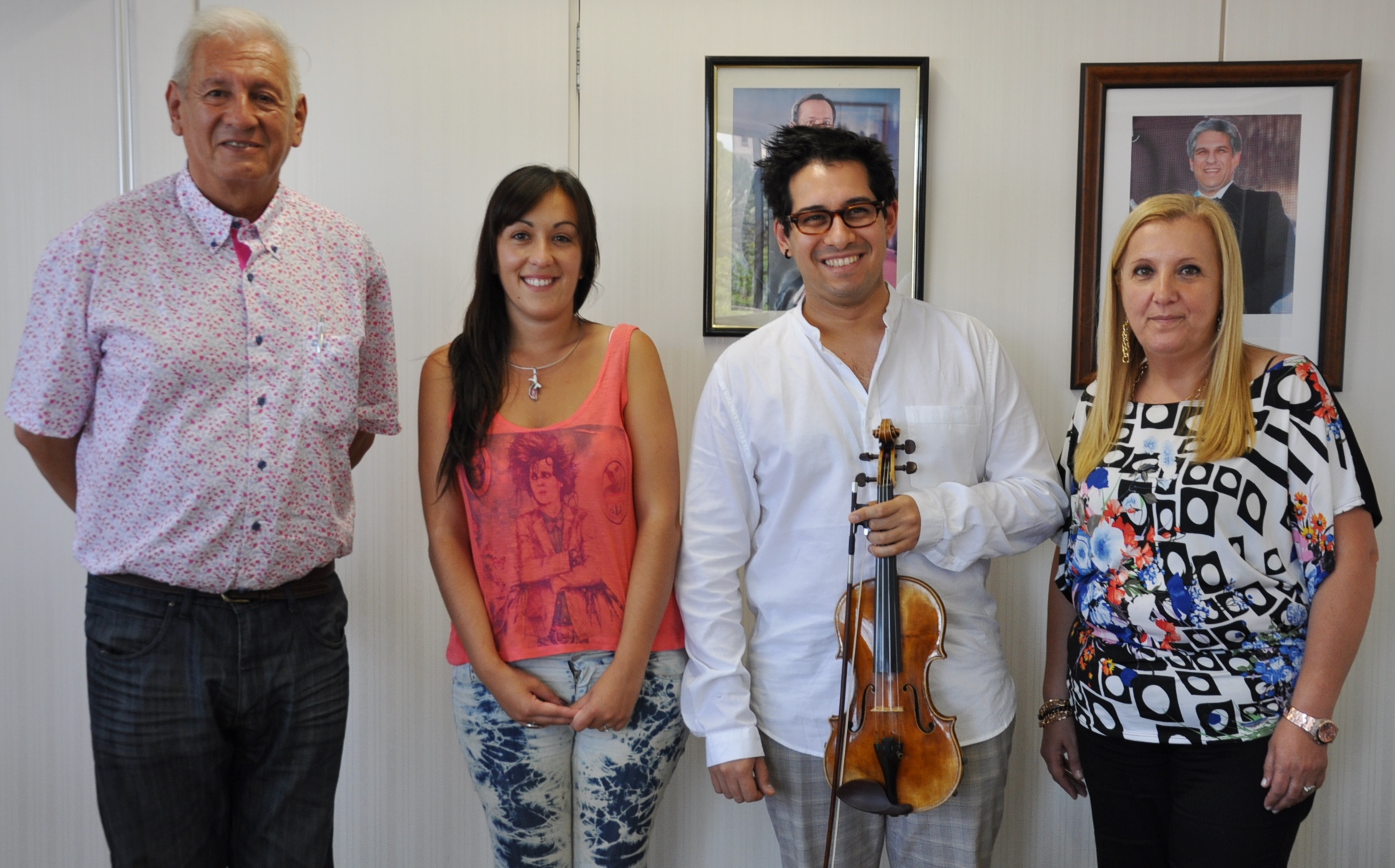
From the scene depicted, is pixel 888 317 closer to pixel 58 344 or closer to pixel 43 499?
pixel 58 344

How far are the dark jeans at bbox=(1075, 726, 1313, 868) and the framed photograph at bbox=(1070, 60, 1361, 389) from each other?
1.07 metres

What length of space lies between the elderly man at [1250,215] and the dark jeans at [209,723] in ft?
6.85

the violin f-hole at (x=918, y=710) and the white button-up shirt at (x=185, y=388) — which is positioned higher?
the white button-up shirt at (x=185, y=388)

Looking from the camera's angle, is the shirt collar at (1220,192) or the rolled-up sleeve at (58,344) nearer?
the rolled-up sleeve at (58,344)

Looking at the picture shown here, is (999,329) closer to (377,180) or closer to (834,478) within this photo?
(834,478)

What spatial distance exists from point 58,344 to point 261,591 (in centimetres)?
50

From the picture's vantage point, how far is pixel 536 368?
1.87 m

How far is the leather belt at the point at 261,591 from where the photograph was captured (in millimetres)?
1560

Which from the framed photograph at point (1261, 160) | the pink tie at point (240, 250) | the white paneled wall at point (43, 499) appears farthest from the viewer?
the white paneled wall at point (43, 499)

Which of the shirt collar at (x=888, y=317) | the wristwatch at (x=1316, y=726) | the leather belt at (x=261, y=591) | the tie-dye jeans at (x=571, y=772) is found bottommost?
the tie-dye jeans at (x=571, y=772)

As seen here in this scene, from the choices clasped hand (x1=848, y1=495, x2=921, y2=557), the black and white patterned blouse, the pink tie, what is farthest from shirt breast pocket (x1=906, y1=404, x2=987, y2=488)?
the pink tie

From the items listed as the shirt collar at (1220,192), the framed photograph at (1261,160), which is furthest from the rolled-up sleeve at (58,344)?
the shirt collar at (1220,192)

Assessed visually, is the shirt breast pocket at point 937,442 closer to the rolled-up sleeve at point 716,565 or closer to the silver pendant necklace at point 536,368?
the rolled-up sleeve at point 716,565

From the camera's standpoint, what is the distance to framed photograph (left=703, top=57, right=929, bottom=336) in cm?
223
